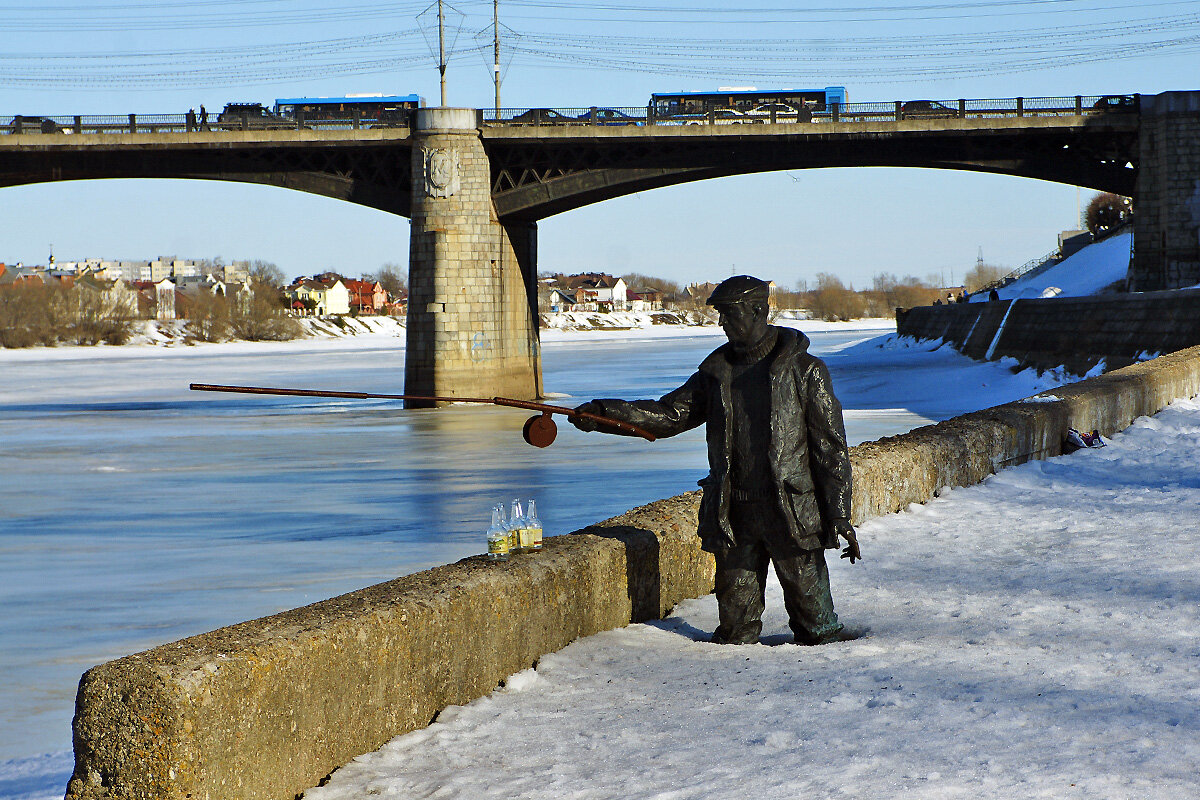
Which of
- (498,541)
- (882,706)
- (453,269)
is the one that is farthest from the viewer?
(453,269)

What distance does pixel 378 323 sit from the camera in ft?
468

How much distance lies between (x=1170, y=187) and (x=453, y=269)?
73.3 feet

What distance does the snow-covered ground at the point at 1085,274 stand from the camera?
179 feet

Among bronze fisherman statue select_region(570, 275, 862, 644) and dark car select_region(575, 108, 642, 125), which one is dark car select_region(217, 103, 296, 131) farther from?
bronze fisherman statue select_region(570, 275, 862, 644)

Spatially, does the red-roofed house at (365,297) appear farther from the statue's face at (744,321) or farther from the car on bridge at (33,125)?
the statue's face at (744,321)

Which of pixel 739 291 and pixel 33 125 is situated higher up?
pixel 33 125

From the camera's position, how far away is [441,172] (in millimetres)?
38406

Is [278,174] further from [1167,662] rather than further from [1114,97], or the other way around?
[1167,662]

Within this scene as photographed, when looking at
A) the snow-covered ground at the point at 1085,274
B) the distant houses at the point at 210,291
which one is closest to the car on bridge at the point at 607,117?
the snow-covered ground at the point at 1085,274

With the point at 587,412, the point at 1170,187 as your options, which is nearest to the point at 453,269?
the point at 1170,187

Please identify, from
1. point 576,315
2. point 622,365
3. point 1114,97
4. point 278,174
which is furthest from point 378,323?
point 1114,97

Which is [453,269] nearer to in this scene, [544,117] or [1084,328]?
[544,117]

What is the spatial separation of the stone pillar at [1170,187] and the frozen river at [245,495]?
20.2 ft

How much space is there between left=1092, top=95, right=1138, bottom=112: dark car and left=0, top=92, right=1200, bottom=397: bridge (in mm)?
88
